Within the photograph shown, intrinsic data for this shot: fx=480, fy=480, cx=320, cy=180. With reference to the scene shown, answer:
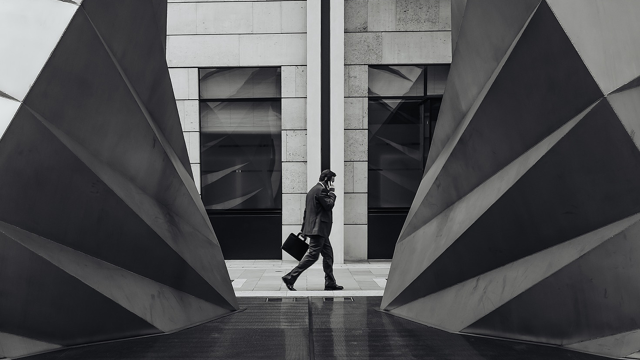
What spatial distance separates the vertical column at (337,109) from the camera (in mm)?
12117

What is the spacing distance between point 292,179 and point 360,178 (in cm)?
181

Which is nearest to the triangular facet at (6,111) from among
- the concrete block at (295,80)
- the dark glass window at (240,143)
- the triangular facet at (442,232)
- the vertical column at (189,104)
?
the triangular facet at (442,232)

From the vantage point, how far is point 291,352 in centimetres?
412

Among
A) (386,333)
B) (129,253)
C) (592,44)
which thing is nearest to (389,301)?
(386,333)

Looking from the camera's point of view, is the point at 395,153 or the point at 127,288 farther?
the point at 395,153

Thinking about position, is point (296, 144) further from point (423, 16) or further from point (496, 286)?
point (496, 286)

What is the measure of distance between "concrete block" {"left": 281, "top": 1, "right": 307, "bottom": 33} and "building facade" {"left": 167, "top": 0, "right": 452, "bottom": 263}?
26mm

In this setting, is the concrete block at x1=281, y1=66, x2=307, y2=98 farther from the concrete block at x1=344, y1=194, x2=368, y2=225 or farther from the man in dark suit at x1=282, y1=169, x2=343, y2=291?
the man in dark suit at x1=282, y1=169, x2=343, y2=291

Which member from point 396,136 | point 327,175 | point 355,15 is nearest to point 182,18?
point 355,15

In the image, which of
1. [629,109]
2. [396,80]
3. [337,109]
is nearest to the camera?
[629,109]

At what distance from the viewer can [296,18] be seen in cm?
1266

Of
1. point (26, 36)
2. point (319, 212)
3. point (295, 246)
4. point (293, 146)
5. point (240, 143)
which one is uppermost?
point (240, 143)

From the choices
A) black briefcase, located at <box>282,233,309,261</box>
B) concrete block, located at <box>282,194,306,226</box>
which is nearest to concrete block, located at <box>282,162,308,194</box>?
concrete block, located at <box>282,194,306,226</box>

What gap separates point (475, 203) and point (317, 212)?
11.6ft
